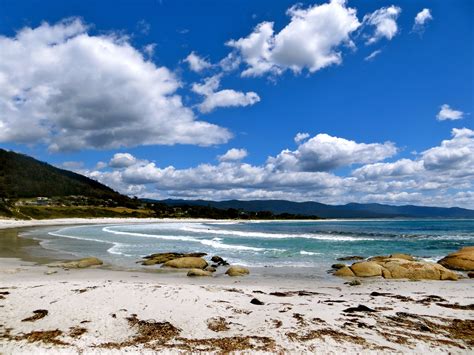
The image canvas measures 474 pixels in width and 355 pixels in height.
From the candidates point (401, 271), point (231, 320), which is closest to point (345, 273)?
point (401, 271)

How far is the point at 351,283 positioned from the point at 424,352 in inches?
380

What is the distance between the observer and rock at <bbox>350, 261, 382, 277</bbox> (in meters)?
20.8

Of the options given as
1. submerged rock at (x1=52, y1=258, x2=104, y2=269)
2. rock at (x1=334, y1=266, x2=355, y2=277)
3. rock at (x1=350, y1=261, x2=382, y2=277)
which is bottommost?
submerged rock at (x1=52, y1=258, x2=104, y2=269)

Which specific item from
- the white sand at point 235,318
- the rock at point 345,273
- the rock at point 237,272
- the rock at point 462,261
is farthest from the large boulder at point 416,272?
the rock at point 237,272

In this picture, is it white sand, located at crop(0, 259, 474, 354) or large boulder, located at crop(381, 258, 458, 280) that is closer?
white sand, located at crop(0, 259, 474, 354)

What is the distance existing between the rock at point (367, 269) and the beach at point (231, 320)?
419cm

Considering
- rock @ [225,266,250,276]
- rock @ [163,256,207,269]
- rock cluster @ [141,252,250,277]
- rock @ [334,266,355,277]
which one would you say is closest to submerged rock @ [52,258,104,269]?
rock cluster @ [141,252,250,277]

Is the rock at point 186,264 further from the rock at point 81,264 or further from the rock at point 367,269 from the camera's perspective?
the rock at point 367,269

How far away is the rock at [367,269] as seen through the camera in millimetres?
20766

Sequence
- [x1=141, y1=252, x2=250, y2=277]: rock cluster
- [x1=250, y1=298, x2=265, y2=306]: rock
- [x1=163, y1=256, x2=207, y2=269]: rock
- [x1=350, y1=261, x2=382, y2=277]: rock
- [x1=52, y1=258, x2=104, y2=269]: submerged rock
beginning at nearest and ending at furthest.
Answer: [x1=250, y1=298, x2=265, y2=306]: rock
[x1=350, y1=261, x2=382, y2=277]: rock
[x1=141, y1=252, x2=250, y2=277]: rock cluster
[x1=52, y1=258, x2=104, y2=269]: submerged rock
[x1=163, y1=256, x2=207, y2=269]: rock

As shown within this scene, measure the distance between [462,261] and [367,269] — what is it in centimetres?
819

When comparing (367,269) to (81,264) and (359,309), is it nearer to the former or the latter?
(359,309)

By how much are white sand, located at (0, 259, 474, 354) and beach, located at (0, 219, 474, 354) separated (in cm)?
3

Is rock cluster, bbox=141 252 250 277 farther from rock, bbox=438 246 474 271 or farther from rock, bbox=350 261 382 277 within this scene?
rock, bbox=438 246 474 271
